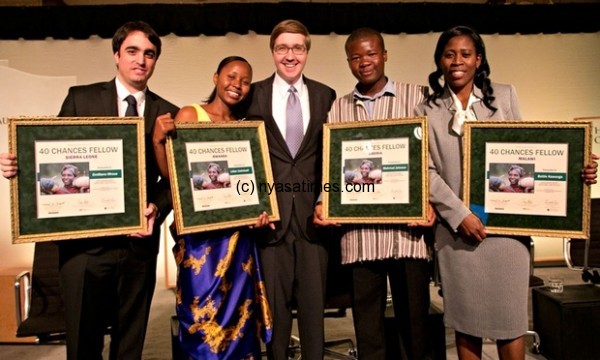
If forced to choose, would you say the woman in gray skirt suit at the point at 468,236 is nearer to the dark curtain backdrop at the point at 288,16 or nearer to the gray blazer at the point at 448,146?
the gray blazer at the point at 448,146

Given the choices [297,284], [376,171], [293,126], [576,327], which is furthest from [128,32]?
[576,327]

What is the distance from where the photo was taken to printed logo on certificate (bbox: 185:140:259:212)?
2043 mm

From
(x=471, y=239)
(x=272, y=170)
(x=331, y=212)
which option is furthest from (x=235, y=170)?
(x=471, y=239)

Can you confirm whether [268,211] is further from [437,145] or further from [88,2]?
[88,2]

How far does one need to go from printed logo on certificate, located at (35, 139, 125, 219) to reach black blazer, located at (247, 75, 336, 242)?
69 cm

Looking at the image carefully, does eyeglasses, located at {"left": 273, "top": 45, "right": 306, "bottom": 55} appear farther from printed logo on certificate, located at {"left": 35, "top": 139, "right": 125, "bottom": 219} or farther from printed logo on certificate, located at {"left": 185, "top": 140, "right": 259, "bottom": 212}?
printed logo on certificate, located at {"left": 35, "top": 139, "right": 125, "bottom": 219}

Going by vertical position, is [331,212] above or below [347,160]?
below

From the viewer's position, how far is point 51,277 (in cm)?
287

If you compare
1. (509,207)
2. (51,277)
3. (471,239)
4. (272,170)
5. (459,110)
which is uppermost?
(459,110)

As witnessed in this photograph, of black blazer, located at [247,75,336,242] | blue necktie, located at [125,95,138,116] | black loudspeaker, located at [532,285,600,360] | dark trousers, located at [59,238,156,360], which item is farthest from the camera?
black loudspeaker, located at [532,285,600,360]

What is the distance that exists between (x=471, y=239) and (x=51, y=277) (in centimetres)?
248

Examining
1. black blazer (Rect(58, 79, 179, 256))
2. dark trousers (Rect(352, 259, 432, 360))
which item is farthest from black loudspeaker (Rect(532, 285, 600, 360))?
black blazer (Rect(58, 79, 179, 256))

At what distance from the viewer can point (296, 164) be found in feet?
7.26

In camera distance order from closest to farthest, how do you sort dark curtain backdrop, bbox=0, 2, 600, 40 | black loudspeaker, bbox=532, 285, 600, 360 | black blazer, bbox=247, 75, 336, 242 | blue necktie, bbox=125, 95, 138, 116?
blue necktie, bbox=125, 95, 138, 116 < black blazer, bbox=247, 75, 336, 242 < black loudspeaker, bbox=532, 285, 600, 360 < dark curtain backdrop, bbox=0, 2, 600, 40
